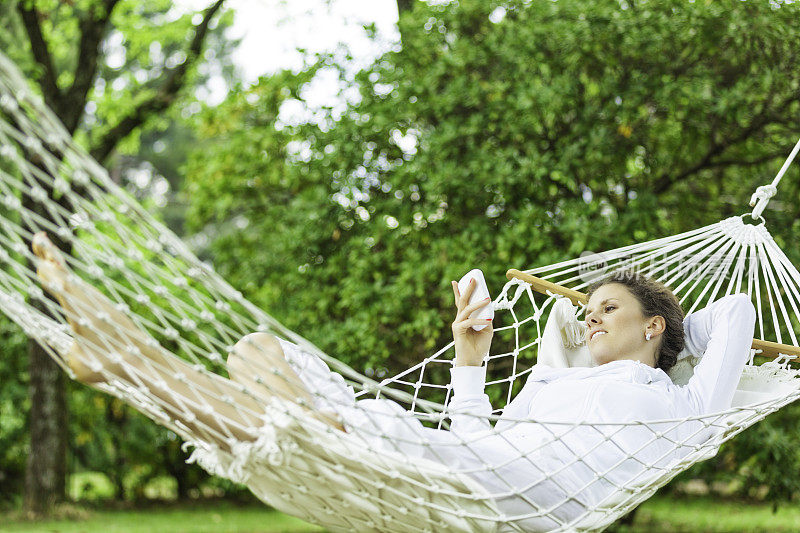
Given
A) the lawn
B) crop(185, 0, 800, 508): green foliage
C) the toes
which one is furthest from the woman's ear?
the lawn

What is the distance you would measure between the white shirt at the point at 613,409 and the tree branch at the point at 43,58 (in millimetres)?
4034

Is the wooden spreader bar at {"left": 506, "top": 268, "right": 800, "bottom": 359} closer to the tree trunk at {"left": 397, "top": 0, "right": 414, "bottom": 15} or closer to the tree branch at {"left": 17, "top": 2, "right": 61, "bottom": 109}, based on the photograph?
the tree trunk at {"left": 397, "top": 0, "right": 414, "bottom": 15}

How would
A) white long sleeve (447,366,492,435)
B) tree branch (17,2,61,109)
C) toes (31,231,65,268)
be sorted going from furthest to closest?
1. tree branch (17,2,61,109)
2. white long sleeve (447,366,492,435)
3. toes (31,231,65,268)

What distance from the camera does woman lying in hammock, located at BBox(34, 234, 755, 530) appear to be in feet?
5.25

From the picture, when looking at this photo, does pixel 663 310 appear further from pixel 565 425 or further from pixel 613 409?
pixel 565 425

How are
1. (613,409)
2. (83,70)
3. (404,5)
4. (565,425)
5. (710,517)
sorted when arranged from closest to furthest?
(565,425) → (613,409) → (404,5) → (83,70) → (710,517)

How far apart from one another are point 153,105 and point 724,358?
4263mm

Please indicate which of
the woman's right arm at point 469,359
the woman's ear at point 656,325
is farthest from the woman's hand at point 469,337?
the woman's ear at point 656,325

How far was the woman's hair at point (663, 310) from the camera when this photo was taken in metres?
2.27

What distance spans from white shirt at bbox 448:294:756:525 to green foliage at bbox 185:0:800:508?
123 cm

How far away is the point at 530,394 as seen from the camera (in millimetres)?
2256

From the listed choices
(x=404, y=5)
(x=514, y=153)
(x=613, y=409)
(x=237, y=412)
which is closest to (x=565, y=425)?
(x=613, y=409)

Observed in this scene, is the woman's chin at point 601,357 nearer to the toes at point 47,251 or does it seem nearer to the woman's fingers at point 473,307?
the woman's fingers at point 473,307

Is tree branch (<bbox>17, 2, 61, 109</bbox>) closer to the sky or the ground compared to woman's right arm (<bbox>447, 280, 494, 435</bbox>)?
closer to the sky
